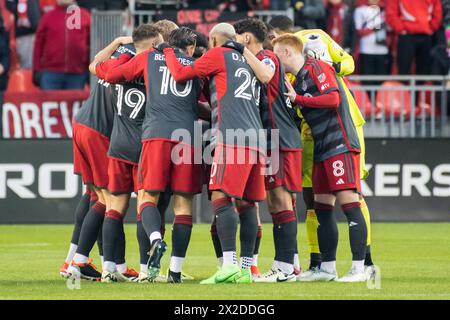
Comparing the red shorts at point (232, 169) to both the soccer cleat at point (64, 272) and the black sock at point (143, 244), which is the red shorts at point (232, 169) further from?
the soccer cleat at point (64, 272)

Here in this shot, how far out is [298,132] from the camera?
11391mm

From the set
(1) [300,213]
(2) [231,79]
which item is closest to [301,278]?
(2) [231,79]

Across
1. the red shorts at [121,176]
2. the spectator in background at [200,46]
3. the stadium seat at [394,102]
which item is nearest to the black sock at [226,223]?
the red shorts at [121,176]

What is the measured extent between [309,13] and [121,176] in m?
9.69

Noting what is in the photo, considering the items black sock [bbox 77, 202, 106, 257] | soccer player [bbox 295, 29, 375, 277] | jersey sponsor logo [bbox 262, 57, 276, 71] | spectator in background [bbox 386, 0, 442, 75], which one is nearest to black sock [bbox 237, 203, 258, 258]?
soccer player [bbox 295, 29, 375, 277]

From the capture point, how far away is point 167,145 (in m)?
11.0

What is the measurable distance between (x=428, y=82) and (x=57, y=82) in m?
5.63

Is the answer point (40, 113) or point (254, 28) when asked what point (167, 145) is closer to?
point (254, 28)

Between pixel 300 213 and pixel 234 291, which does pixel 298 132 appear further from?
pixel 300 213

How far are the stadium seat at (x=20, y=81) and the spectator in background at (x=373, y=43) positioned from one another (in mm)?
5199

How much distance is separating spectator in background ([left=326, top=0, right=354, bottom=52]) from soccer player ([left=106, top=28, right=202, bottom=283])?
32.2 ft

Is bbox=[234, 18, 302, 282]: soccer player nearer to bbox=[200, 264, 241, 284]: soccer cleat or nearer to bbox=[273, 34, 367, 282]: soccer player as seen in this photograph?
bbox=[273, 34, 367, 282]: soccer player

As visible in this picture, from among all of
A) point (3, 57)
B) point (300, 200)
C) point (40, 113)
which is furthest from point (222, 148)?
point (3, 57)
